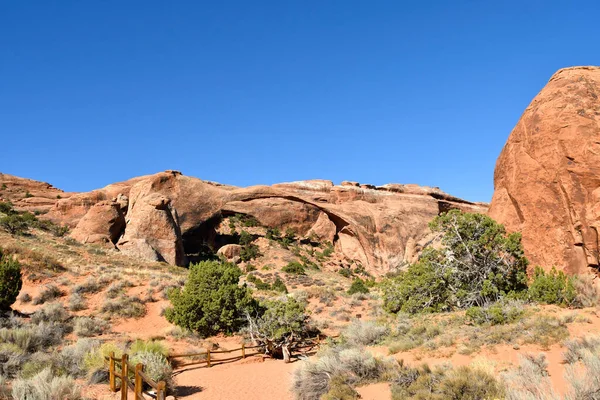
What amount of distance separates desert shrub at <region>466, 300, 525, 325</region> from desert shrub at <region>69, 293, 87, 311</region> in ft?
52.0

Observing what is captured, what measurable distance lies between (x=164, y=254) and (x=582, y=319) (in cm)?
2768

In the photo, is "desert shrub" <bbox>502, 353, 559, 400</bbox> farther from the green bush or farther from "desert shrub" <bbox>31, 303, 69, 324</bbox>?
"desert shrub" <bbox>31, 303, 69, 324</bbox>

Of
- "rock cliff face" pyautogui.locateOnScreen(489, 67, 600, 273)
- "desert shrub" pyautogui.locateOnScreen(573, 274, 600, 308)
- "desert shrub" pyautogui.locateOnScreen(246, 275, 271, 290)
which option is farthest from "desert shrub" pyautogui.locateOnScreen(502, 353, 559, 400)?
"desert shrub" pyautogui.locateOnScreen(246, 275, 271, 290)

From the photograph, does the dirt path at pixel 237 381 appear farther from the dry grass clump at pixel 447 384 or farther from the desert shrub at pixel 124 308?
the desert shrub at pixel 124 308

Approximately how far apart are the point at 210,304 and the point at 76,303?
6.76m

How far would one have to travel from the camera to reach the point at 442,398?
564 cm

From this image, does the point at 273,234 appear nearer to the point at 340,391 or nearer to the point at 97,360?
the point at 97,360

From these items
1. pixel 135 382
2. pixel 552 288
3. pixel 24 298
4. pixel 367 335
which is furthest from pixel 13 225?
pixel 552 288

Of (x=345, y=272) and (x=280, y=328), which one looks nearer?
(x=280, y=328)

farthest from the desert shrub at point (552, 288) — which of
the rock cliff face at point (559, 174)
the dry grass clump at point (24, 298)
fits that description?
the dry grass clump at point (24, 298)

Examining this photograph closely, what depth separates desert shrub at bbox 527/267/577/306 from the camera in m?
9.88

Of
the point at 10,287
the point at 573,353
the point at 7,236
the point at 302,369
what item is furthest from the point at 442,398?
the point at 7,236

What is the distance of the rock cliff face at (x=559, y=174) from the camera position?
1027 cm

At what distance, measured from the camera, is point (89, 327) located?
1438 centimetres
